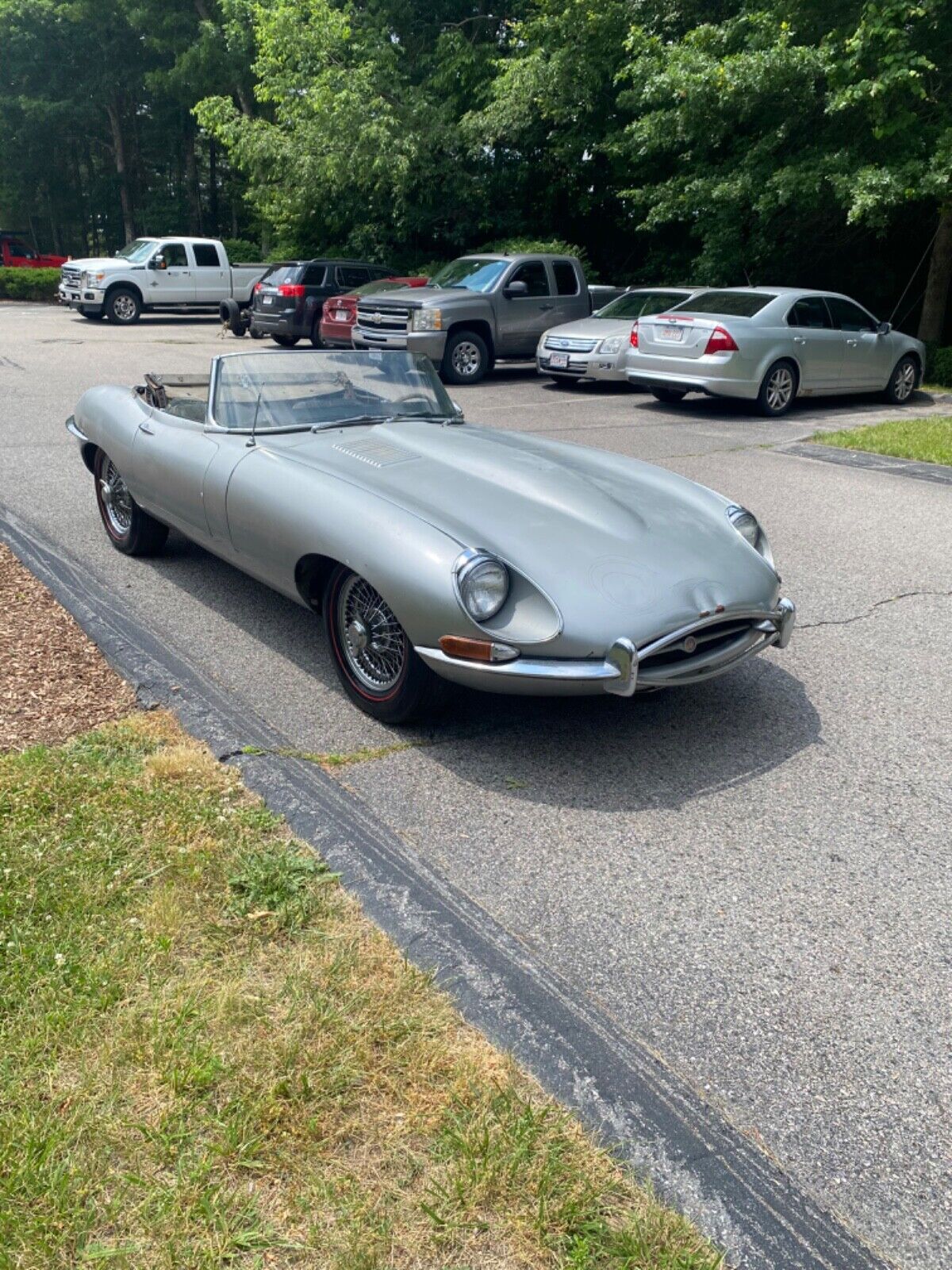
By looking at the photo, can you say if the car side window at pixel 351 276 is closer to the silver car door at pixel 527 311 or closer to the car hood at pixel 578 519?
the silver car door at pixel 527 311

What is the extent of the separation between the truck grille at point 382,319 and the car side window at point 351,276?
442 centimetres

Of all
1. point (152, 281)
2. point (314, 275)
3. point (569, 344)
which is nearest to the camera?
point (569, 344)

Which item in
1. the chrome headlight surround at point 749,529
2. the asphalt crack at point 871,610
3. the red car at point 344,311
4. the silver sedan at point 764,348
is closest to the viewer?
the chrome headlight surround at point 749,529

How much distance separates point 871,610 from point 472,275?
492 inches

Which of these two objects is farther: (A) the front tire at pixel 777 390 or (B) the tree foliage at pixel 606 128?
(B) the tree foliage at pixel 606 128

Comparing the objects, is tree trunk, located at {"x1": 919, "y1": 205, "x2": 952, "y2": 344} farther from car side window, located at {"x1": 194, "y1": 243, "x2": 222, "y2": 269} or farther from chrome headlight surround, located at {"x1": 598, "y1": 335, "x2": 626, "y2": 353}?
car side window, located at {"x1": 194, "y1": 243, "x2": 222, "y2": 269}

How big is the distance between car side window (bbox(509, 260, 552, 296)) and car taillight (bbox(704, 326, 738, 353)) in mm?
5136

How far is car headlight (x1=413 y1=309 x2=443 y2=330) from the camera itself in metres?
15.7

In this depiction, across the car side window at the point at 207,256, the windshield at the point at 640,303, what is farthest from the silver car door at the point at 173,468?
the car side window at the point at 207,256

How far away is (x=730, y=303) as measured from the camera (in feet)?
44.1

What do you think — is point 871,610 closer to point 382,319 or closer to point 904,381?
point 904,381

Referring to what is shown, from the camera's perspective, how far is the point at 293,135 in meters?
25.2

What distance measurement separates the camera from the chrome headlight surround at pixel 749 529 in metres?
4.75

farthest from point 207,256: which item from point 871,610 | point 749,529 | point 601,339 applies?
point 749,529
